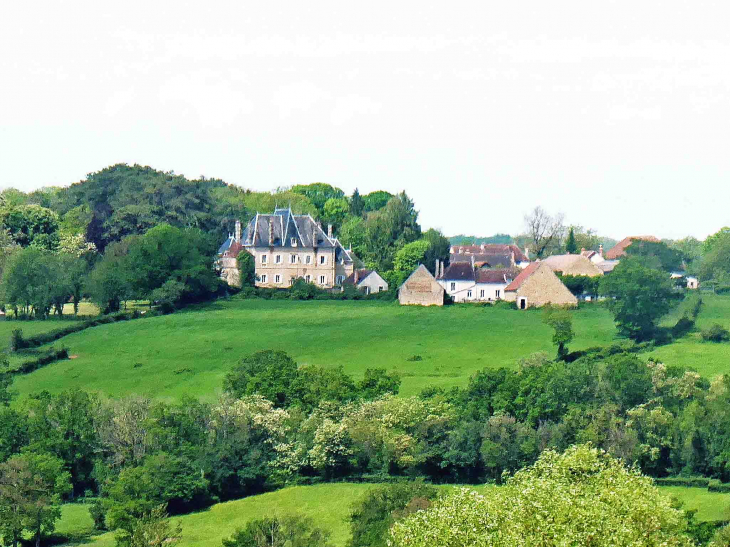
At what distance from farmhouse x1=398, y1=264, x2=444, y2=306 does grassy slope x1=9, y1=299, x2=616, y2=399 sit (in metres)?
1.86

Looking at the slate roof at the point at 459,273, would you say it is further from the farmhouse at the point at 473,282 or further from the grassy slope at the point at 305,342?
the grassy slope at the point at 305,342

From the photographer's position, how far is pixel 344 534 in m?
47.2

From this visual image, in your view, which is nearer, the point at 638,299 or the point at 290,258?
the point at 638,299

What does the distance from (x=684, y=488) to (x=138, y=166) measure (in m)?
109

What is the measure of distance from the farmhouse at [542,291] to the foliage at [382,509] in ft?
168

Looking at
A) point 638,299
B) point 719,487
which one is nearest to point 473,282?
point 638,299

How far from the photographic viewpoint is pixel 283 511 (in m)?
51.1

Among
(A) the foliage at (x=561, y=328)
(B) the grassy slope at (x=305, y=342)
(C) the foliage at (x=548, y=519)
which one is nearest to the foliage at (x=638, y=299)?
(B) the grassy slope at (x=305, y=342)

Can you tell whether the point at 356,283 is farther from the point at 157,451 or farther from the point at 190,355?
the point at 157,451

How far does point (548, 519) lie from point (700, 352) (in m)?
50.9

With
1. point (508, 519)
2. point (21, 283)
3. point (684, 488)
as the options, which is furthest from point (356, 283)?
point (508, 519)

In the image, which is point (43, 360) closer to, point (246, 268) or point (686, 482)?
point (246, 268)

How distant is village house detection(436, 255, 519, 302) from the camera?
4008 inches

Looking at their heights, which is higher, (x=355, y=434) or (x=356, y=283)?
(x=356, y=283)
